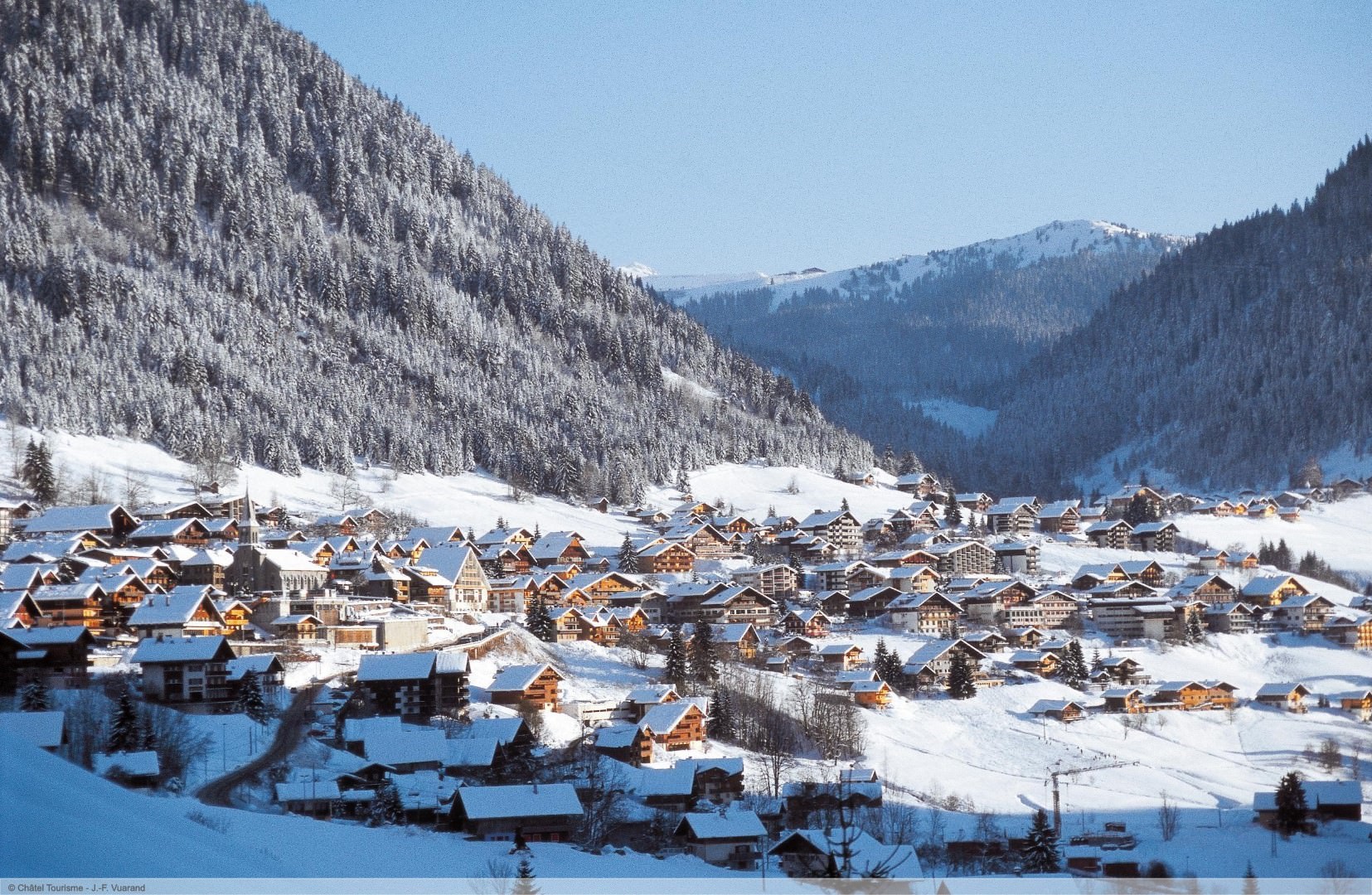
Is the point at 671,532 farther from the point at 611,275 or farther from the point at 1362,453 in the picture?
the point at 1362,453

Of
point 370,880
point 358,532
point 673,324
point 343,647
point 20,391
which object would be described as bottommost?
point 370,880

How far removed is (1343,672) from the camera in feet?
248

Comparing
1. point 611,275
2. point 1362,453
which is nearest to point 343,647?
point 611,275

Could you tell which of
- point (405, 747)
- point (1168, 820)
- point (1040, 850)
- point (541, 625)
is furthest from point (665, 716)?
point (1168, 820)

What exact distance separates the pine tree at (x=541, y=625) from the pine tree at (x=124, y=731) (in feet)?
78.4

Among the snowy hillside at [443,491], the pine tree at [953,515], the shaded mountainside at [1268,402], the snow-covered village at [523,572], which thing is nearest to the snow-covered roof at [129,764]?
the snow-covered village at [523,572]

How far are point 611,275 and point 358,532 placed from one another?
74879mm

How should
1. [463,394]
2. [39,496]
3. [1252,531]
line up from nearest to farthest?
[39,496], [1252,531], [463,394]

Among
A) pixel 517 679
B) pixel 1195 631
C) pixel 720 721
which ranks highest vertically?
pixel 1195 631

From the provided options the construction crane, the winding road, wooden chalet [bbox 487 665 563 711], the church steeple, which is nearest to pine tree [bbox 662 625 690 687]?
wooden chalet [bbox 487 665 563 711]

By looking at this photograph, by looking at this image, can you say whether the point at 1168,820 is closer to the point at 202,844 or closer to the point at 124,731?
the point at 124,731

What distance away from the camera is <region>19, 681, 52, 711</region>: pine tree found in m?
46.6

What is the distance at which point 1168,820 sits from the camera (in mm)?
49594

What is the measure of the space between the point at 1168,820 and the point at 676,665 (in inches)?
805
